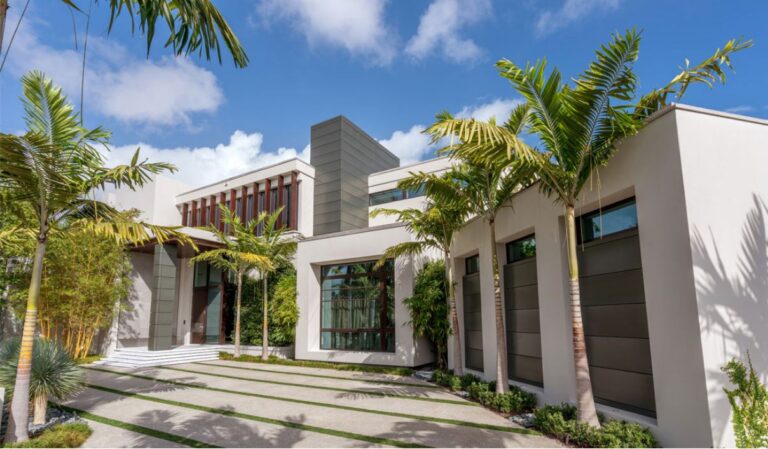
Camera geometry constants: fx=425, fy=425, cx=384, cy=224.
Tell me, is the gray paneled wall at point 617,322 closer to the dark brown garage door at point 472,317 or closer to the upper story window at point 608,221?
the upper story window at point 608,221

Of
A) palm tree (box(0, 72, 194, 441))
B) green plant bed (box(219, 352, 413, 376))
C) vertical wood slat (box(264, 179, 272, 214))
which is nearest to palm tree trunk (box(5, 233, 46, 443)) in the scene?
palm tree (box(0, 72, 194, 441))

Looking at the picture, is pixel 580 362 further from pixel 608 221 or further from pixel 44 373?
pixel 44 373

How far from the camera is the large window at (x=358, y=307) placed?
14.7 metres

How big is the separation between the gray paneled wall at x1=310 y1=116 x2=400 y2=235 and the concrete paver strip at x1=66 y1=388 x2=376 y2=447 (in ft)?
40.8

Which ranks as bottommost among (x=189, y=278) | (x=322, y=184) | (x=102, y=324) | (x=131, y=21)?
(x=102, y=324)

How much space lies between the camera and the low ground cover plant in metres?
7.85

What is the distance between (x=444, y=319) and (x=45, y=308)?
1464 cm

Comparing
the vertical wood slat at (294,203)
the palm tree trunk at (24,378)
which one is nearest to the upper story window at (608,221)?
the palm tree trunk at (24,378)

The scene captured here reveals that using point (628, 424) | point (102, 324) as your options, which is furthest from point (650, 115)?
point (102, 324)

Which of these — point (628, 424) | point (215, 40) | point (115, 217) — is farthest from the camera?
point (115, 217)

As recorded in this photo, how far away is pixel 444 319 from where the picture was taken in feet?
40.9

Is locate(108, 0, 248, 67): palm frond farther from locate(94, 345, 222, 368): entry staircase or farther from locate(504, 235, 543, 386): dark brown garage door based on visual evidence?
locate(94, 345, 222, 368): entry staircase

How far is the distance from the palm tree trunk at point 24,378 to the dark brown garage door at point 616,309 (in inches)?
339

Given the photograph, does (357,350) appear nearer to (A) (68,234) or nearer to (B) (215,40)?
(A) (68,234)
